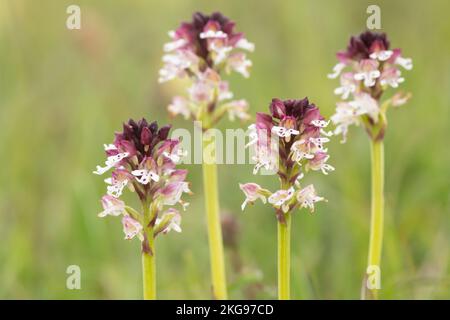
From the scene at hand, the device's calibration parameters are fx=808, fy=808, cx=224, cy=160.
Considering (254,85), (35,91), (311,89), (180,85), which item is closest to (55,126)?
(35,91)

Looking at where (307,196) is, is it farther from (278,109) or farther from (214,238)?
(214,238)

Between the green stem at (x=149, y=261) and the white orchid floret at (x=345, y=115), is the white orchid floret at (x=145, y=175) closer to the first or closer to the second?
the green stem at (x=149, y=261)

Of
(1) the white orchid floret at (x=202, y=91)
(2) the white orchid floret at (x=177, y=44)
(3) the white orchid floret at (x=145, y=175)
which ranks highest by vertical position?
(2) the white orchid floret at (x=177, y=44)

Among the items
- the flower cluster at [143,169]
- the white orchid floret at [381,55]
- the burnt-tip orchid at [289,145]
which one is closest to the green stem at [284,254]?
the burnt-tip orchid at [289,145]

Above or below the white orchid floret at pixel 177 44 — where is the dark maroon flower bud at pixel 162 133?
below

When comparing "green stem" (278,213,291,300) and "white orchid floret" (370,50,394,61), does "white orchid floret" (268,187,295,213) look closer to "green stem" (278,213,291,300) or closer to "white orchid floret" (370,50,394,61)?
"green stem" (278,213,291,300)
